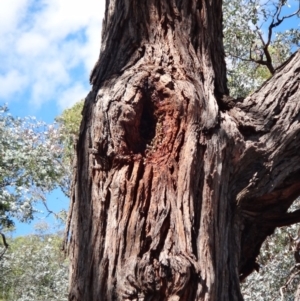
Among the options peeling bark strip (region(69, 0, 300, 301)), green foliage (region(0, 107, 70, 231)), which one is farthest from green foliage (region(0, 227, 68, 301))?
peeling bark strip (region(69, 0, 300, 301))

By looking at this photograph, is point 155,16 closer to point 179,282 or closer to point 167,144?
point 167,144

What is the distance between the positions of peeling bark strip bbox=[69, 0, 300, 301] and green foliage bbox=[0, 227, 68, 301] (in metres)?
7.73

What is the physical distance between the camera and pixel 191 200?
2.38 m

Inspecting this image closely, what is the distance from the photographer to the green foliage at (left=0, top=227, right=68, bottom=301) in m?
10.3

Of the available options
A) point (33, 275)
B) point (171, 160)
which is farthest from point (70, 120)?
point (171, 160)

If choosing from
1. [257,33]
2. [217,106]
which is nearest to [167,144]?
[217,106]

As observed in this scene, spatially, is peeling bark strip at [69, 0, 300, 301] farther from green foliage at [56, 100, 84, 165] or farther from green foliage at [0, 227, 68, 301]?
green foliage at [56, 100, 84, 165]

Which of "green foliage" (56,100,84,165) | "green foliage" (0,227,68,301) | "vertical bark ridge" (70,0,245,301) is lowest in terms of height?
"vertical bark ridge" (70,0,245,301)

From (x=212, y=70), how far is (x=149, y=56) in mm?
304

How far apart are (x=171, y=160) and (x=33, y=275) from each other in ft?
30.4

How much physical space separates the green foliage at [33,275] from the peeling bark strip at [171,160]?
7.73m

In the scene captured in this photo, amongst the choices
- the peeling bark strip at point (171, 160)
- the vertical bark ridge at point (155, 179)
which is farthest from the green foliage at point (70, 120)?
the vertical bark ridge at point (155, 179)

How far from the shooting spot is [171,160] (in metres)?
2.41

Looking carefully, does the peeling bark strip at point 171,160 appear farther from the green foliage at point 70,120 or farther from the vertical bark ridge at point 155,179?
the green foliage at point 70,120
